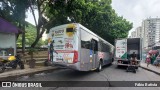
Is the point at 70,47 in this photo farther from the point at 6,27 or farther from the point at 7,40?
the point at 7,40

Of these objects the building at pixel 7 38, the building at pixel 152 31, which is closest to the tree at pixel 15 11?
the building at pixel 7 38

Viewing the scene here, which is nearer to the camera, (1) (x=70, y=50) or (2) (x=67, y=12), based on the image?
(1) (x=70, y=50)

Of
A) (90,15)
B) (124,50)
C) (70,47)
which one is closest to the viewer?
(70,47)

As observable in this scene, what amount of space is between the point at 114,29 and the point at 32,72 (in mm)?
22889

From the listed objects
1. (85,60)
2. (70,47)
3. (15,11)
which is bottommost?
(85,60)

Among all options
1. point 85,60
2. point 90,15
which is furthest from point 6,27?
point 90,15

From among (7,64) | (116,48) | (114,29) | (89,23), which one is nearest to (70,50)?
(7,64)

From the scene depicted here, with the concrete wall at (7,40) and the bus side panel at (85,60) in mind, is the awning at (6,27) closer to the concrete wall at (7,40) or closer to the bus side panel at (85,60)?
the concrete wall at (7,40)

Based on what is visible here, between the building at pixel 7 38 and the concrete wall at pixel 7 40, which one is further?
the concrete wall at pixel 7 40

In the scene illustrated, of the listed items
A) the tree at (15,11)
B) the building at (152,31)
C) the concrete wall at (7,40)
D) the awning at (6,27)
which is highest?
the building at (152,31)

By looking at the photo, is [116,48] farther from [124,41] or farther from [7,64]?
[7,64]

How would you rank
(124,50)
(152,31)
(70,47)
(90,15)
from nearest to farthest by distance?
1. (70,47)
2. (124,50)
3. (90,15)
4. (152,31)

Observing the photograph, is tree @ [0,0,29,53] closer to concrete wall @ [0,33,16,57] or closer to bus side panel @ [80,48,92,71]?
concrete wall @ [0,33,16,57]

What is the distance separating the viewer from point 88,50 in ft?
41.3
